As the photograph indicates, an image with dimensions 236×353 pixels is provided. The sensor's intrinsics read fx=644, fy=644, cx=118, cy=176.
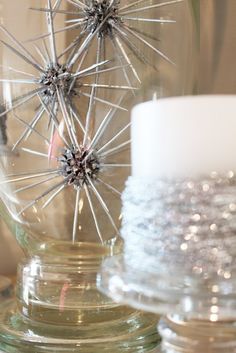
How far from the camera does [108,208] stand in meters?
0.54

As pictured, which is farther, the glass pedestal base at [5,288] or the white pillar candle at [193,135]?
the glass pedestal base at [5,288]

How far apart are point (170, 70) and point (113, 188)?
4.5 inches

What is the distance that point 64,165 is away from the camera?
0.52 meters

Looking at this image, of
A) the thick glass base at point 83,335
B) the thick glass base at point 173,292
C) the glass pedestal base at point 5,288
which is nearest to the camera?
the thick glass base at point 173,292

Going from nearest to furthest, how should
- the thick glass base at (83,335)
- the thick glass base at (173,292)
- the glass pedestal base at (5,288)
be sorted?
1. the thick glass base at (173,292)
2. the thick glass base at (83,335)
3. the glass pedestal base at (5,288)

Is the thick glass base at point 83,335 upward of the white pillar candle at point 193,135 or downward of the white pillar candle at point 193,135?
downward

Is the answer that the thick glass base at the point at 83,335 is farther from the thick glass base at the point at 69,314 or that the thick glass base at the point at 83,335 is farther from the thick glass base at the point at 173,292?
the thick glass base at the point at 173,292

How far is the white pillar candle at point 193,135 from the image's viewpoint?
15.6 inches

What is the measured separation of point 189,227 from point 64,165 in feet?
0.54

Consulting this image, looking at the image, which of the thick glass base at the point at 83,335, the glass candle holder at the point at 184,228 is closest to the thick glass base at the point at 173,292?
the glass candle holder at the point at 184,228

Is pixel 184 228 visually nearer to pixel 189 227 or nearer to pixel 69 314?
pixel 189 227

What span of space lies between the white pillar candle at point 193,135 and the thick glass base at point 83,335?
0.53 ft

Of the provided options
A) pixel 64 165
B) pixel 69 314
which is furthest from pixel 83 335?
pixel 64 165

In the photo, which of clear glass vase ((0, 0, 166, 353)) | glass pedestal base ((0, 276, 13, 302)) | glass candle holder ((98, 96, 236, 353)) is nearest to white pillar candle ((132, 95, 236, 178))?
glass candle holder ((98, 96, 236, 353))
